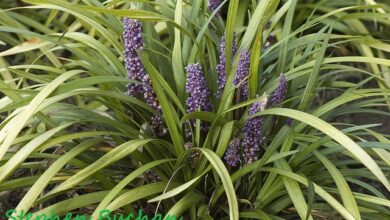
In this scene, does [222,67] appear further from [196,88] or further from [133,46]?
[133,46]

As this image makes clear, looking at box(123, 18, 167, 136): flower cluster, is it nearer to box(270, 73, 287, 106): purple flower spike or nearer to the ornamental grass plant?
the ornamental grass plant

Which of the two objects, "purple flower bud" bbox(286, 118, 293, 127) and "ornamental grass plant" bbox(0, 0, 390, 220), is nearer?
"ornamental grass plant" bbox(0, 0, 390, 220)

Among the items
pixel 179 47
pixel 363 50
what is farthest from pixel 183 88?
pixel 363 50

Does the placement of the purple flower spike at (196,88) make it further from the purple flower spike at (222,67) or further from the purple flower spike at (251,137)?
the purple flower spike at (251,137)

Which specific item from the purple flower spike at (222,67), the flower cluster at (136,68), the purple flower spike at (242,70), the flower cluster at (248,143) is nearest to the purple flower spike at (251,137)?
the flower cluster at (248,143)

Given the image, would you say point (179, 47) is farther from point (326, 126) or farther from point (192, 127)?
point (326, 126)

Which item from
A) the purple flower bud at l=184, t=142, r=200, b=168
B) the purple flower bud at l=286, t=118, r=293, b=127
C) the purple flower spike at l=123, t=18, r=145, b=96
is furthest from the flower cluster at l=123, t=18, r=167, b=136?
the purple flower bud at l=286, t=118, r=293, b=127
